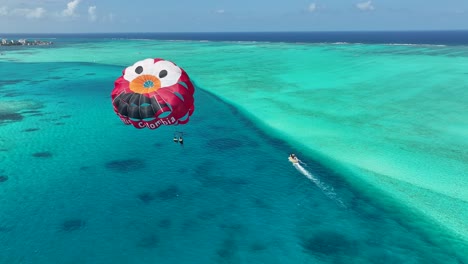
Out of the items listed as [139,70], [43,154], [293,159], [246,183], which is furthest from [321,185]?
[43,154]

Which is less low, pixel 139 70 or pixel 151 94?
pixel 139 70

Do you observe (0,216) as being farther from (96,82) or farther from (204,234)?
(96,82)

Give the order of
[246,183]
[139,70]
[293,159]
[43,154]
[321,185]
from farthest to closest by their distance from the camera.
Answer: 1. [43,154]
2. [293,159]
3. [246,183]
4. [321,185]
5. [139,70]

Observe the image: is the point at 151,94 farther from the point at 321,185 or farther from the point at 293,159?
the point at 321,185

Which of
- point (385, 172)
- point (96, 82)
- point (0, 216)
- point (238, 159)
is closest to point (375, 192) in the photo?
point (385, 172)

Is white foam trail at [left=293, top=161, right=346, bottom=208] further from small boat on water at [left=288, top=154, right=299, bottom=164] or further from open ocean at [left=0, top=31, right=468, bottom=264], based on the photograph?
small boat on water at [left=288, top=154, right=299, bottom=164]

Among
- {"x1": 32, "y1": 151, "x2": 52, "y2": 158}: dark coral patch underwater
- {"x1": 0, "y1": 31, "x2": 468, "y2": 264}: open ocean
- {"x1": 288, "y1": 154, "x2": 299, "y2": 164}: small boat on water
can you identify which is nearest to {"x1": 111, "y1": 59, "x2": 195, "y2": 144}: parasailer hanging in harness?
{"x1": 0, "y1": 31, "x2": 468, "y2": 264}: open ocean

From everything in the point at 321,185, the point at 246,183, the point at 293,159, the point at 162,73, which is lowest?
the point at 246,183
